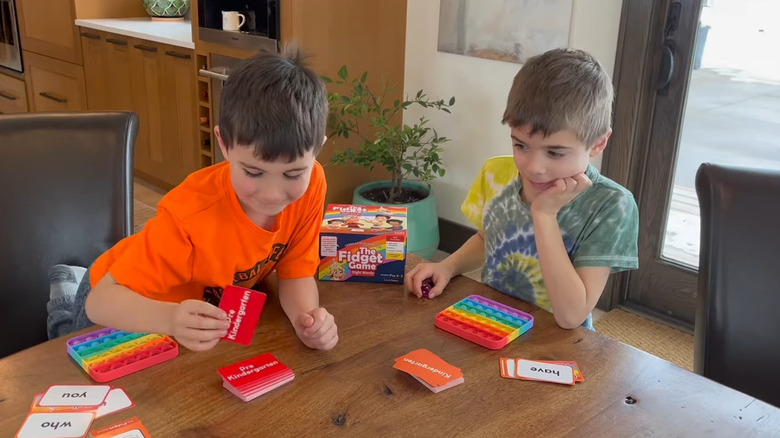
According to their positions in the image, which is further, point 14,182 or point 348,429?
point 14,182

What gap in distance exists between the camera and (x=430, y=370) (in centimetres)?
98

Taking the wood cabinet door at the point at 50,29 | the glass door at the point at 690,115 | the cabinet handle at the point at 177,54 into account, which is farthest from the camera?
the wood cabinet door at the point at 50,29

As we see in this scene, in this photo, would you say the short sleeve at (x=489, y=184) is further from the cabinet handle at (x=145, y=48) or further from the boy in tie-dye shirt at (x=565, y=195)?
the cabinet handle at (x=145, y=48)

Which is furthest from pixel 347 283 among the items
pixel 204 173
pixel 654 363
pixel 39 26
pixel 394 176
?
pixel 39 26

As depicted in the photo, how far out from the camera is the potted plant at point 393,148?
2986 millimetres

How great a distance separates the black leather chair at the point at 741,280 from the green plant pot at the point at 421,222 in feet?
6.20

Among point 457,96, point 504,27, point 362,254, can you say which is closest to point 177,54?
point 457,96

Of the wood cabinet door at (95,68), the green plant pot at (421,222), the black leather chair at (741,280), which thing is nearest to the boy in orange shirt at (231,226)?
the black leather chair at (741,280)

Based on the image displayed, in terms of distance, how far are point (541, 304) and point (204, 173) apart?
2.36 ft

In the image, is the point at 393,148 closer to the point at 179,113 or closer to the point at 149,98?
the point at 179,113

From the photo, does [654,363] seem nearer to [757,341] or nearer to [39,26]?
[757,341]

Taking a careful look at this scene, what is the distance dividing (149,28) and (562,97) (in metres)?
3.44

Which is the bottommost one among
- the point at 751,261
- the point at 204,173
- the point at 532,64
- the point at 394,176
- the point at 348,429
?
the point at 394,176

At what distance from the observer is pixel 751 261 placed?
1.14 meters
